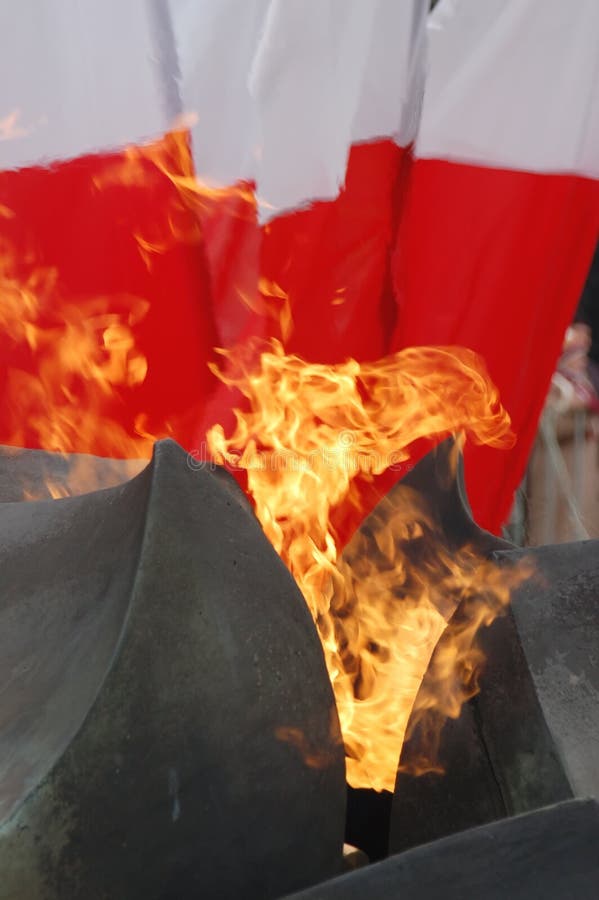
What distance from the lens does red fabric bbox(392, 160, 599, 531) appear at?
266 cm

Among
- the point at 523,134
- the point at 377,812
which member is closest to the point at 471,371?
the point at 523,134

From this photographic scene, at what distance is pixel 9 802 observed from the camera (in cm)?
88

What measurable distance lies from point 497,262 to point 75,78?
4.24ft

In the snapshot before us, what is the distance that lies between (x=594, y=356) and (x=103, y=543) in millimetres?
2661

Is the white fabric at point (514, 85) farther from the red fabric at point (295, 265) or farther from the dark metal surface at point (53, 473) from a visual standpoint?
the dark metal surface at point (53, 473)

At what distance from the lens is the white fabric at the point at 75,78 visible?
237 centimetres

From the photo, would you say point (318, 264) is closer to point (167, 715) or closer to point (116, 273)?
point (116, 273)

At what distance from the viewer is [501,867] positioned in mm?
895

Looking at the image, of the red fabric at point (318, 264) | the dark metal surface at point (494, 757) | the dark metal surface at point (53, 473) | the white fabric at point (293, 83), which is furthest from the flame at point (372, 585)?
the white fabric at point (293, 83)

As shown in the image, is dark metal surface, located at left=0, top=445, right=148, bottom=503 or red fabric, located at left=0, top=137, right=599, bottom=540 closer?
dark metal surface, located at left=0, top=445, right=148, bottom=503

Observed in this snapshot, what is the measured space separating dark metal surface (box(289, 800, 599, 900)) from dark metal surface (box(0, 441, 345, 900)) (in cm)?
14

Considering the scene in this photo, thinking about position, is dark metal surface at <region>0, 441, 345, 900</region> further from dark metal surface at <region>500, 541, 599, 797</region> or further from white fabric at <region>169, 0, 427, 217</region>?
white fabric at <region>169, 0, 427, 217</region>

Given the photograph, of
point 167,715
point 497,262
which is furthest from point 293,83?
point 167,715

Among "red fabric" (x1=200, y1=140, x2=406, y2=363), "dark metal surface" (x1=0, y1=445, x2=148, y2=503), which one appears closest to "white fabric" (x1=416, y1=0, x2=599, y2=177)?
"red fabric" (x1=200, y1=140, x2=406, y2=363)
